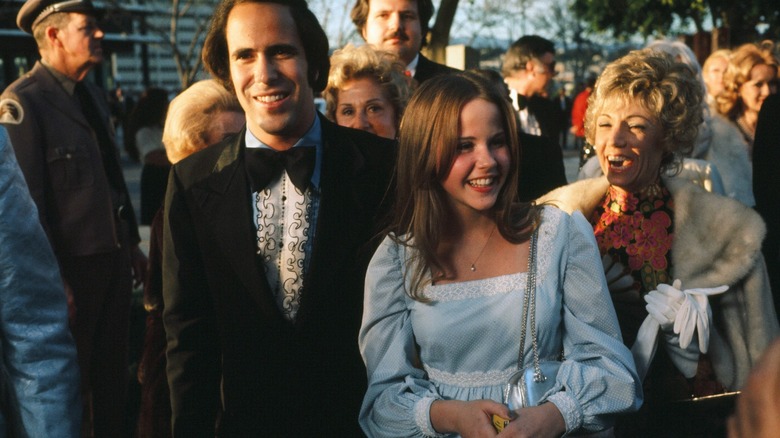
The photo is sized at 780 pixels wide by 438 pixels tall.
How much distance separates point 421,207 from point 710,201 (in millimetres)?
1234

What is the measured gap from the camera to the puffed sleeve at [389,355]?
2340 millimetres

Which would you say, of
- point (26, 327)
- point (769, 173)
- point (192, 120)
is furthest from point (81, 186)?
point (769, 173)

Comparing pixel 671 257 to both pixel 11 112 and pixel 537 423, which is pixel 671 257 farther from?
pixel 11 112

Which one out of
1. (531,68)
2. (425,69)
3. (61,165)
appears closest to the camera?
(61,165)

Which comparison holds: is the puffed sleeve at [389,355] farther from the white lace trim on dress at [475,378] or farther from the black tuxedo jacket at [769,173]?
the black tuxedo jacket at [769,173]

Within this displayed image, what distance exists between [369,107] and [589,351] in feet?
5.80

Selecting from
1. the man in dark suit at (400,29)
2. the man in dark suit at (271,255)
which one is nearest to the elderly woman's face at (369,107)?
the man in dark suit at (400,29)

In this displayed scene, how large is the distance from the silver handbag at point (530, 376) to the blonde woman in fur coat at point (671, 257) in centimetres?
68

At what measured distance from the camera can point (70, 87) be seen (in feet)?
15.8

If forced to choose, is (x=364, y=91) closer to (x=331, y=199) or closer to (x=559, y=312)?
(x=331, y=199)

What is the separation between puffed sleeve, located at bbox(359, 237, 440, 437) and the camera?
92.1 inches

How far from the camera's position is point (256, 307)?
257 cm

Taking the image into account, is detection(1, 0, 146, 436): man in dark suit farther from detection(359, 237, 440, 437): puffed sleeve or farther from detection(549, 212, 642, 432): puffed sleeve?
detection(549, 212, 642, 432): puffed sleeve

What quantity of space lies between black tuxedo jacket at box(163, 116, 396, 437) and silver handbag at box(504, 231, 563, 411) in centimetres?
56
